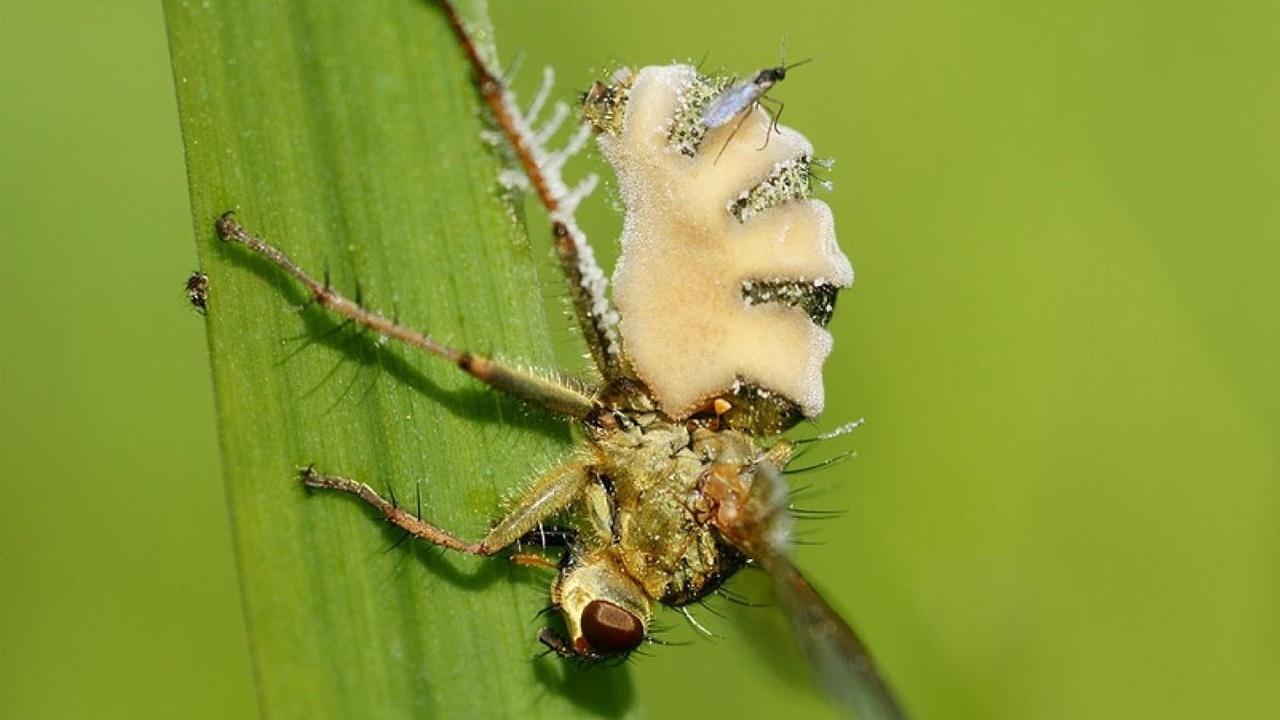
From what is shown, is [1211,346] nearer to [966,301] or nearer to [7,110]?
[966,301]

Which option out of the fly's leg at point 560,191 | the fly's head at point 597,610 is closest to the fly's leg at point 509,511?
the fly's head at point 597,610

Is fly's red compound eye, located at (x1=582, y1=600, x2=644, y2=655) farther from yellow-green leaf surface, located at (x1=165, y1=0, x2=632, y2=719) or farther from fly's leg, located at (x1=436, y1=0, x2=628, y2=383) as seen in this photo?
Result: fly's leg, located at (x1=436, y1=0, x2=628, y2=383)

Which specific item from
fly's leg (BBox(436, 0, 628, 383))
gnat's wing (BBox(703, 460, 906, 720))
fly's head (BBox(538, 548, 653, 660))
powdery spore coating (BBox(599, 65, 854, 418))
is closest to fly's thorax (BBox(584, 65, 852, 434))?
powdery spore coating (BBox(599, 65, 854, 418))

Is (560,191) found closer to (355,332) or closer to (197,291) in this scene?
(355,332)

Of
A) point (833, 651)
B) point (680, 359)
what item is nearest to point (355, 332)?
point (680, 359)

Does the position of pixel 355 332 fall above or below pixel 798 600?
above

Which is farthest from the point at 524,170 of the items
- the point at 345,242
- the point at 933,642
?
the point at 933,642
